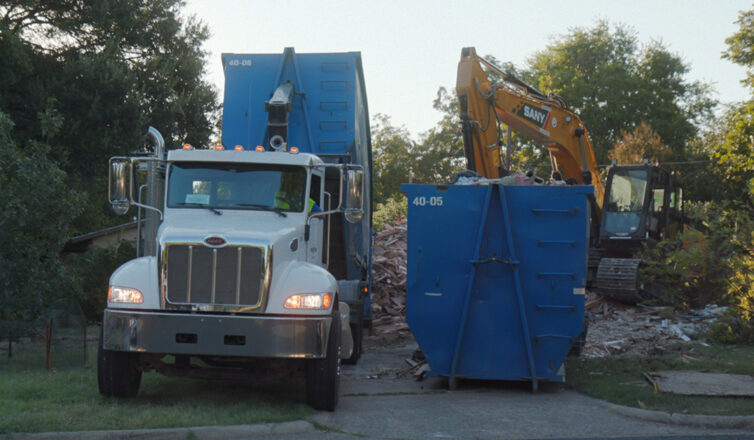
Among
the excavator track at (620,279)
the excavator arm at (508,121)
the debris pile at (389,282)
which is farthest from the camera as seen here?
the excavator track at (620,279)

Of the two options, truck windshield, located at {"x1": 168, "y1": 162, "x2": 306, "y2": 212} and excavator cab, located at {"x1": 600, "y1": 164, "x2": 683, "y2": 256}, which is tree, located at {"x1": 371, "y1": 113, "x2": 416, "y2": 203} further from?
truck windshield, located at {"x1": 168, "y1": 162, "x2": 306, "y2": 212}

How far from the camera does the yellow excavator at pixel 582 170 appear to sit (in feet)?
50.2

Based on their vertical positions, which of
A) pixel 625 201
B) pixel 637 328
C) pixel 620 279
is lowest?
pixel 637 328

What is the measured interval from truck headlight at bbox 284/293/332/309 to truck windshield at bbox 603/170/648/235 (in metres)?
13.6

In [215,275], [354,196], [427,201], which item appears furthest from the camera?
[427,201]

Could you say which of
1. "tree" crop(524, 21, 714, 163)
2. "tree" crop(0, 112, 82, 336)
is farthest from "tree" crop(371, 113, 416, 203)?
"tree" crop(0, 112, 82, 336)

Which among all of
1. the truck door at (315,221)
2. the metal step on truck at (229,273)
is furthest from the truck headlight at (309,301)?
the truck door at (315,221)

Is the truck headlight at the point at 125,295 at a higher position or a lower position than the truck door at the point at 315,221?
lower

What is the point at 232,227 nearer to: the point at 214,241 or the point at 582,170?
the point at 214,241

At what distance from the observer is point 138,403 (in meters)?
8.38

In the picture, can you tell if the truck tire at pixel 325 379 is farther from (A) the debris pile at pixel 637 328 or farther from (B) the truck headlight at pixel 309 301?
(A) the debris pile at pixel 637 328

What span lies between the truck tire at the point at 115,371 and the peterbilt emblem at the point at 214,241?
147 cm

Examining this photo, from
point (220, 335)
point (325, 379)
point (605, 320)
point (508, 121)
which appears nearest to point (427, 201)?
point (325, 379)

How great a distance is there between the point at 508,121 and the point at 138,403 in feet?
34.2
